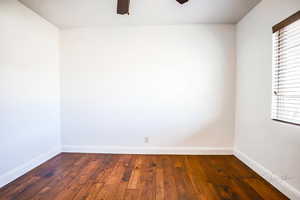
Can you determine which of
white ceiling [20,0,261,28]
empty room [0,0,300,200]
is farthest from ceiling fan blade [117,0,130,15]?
white ceiling [20,0,261,28]

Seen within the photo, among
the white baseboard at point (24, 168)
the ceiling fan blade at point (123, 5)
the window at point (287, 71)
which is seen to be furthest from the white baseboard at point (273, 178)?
the white baseboard at point (24, 168)

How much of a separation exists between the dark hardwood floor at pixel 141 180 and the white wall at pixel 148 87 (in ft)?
1.50

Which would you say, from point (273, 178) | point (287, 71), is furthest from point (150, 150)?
point (287, 71)

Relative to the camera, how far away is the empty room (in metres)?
1.95

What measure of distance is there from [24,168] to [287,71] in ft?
11.9

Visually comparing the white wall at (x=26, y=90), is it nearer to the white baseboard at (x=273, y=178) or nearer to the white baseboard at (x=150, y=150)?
the white baseboard at (x=150, y=150)

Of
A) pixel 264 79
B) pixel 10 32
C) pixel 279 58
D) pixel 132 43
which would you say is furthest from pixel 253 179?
pixel 10 32

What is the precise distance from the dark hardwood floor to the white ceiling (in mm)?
2410

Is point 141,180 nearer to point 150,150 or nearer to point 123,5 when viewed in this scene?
point 150,150

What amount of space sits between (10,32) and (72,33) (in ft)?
3.77

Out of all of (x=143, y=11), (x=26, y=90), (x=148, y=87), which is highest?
(x=143, y=11)

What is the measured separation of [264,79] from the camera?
2.24m

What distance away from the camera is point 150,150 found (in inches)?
123

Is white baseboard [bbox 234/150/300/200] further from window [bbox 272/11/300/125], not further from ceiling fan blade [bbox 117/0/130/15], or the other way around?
ceiling fan blade [bbox 117/0/130/15]
